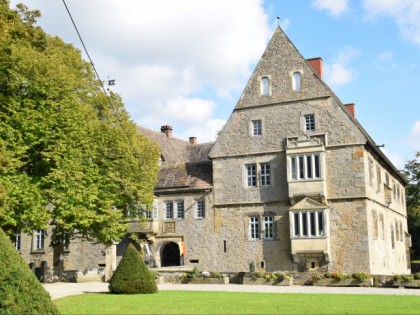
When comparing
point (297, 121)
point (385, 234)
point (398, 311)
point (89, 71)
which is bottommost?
point (398, 311)

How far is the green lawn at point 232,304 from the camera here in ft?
49.1

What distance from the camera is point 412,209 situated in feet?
180

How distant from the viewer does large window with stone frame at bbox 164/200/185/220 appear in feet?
114

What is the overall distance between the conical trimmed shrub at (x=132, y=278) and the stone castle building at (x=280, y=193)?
342 inches

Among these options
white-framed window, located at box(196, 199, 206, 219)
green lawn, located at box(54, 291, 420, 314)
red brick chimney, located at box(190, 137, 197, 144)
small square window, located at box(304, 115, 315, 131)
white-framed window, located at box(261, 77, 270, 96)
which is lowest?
green lawn, located at box(54, 291, 420, 314)

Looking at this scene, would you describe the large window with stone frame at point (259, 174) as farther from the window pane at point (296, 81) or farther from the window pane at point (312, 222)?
the window pane at point (296, 81)

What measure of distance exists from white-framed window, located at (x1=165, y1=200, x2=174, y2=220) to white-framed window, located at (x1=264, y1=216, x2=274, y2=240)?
6291mm

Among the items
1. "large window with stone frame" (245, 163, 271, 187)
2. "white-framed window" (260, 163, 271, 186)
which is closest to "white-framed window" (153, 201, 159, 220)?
"large window with stone frame" (245, 163, 271, 187)

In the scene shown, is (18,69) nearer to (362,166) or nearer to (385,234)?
(362,166)

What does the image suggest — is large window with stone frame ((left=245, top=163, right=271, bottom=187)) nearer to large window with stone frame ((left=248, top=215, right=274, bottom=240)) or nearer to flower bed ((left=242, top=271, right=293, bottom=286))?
large window with stone frame ((left=248, top=215, right=274, bottom=240))

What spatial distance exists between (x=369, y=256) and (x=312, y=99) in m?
9.26

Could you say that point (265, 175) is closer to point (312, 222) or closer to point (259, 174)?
point (259, 174)

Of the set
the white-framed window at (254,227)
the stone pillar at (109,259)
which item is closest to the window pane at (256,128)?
the white-framed window at (254,227)

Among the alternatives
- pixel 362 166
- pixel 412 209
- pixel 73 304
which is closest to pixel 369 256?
pixel 362 166
